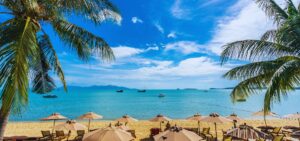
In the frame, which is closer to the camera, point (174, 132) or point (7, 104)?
point (7, 104)

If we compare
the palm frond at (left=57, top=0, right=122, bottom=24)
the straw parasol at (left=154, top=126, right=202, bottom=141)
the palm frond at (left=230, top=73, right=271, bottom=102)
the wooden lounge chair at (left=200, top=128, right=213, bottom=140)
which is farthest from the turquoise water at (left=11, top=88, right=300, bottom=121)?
the palm frond at (left=230, top=73, right=271, bottom=102)

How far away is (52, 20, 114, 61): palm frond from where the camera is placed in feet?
25.3

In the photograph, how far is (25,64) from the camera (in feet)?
14.6

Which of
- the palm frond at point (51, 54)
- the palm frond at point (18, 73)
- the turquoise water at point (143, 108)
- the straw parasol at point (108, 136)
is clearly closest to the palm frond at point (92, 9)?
the palm frond at point (51, 54)

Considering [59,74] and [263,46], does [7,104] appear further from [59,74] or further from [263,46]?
[263,46]

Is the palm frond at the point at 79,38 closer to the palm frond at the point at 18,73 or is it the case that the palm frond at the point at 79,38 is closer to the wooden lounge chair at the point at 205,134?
the palm frond at the point at 18,73

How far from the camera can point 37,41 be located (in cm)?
720

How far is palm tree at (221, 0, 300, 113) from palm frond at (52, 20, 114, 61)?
13.0 ft

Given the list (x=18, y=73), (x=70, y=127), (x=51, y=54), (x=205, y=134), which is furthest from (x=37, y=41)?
(x=205, y=134)

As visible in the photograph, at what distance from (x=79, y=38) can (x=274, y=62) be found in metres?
6.29

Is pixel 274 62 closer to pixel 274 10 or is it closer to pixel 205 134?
pixel 274 10

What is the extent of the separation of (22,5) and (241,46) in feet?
21.1

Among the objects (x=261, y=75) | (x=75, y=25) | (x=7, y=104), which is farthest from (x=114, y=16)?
(x=261, y=75)

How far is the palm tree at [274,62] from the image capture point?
6418 mm
